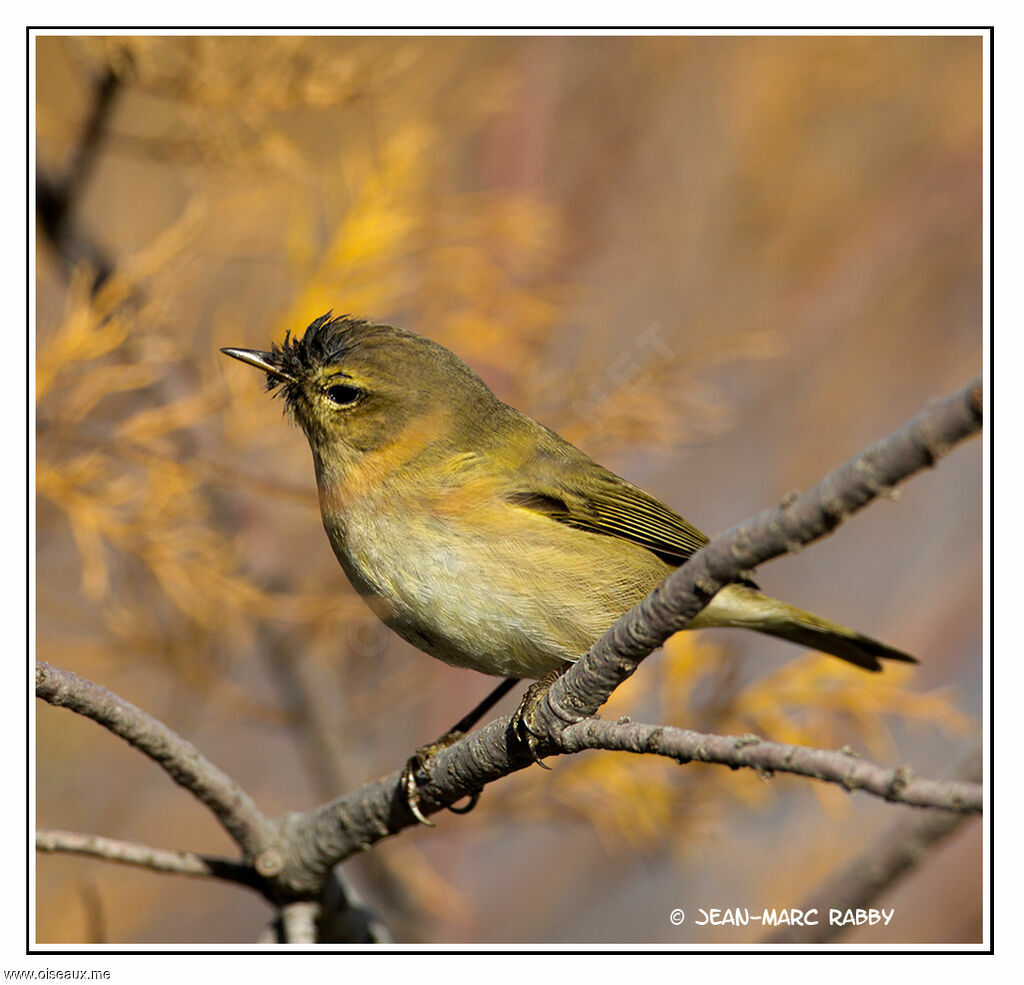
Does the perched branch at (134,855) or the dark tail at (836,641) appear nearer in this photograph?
the perched branch at (134,855)

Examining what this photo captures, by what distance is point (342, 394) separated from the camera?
7.94ft

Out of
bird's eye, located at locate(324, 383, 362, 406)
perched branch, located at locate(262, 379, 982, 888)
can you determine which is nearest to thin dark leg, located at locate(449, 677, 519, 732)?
perched branch, located at locate(262, 379, 982, 888)

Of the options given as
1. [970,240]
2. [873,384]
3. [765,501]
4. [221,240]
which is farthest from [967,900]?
[221,240]

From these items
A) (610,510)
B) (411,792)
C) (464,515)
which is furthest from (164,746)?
(610,510)

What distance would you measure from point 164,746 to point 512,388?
1.64 m

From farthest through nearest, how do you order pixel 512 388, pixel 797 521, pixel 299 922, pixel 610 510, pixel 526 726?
pixel 512 388, pixel 610 510, pixel 299 922, pixel 526 726, pixel 797 521

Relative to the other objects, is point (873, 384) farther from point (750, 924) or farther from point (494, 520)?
point (494, 520)

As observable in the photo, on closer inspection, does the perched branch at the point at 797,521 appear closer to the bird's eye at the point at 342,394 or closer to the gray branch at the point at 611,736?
the gray branch at the point at 611,736

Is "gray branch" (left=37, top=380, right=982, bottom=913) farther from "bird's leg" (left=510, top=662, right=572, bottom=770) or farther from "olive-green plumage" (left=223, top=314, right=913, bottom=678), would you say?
"olive-green plumage" (left=223, top=314, right=913, bottom=678)

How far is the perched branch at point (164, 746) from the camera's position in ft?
5.93

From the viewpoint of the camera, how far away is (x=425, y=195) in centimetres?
330

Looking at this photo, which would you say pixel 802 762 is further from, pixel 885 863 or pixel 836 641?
pixel 836 641

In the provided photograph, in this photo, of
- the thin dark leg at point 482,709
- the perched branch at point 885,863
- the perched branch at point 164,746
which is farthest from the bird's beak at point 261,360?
the perched branch at point 885,863

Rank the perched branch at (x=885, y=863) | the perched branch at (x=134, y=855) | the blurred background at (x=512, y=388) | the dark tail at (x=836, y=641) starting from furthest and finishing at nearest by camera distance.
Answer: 1. the blurred background at (x=512, y=388)
2. the dark tail at (x=836, y=641)
3. the perched branch at (x=134, y=855)
4. the perched branch at (x=885, y=863)
